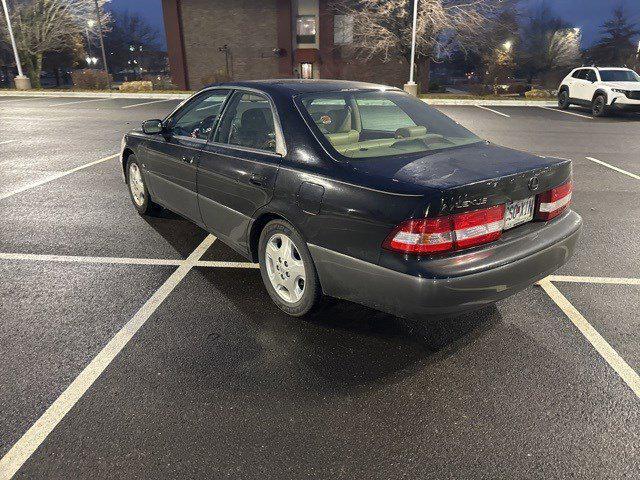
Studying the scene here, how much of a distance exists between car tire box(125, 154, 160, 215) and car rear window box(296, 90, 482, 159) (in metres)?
2.65

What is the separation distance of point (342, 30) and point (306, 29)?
267cm

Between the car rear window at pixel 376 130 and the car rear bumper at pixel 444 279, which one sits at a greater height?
the car rear window at pixel 376 130

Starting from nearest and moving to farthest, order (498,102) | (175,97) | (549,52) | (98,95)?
(498,102) < (175,97) < (98,95) < (549,52)

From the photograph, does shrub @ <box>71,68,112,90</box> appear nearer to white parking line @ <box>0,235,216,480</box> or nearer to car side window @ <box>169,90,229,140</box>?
car side window @ <box>169,90,229,140</box>

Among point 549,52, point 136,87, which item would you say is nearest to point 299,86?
point 136,87

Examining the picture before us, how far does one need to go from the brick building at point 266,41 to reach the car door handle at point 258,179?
3208 cm

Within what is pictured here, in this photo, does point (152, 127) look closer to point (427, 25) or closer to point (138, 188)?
point (138, 188)

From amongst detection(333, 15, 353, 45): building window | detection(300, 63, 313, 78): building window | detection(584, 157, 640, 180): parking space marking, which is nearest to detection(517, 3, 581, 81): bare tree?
detection(333, 15, 353, 45): building window

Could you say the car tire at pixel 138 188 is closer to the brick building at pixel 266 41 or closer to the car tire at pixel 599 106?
the car tire at pixel 599 106

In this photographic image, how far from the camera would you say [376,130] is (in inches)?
157

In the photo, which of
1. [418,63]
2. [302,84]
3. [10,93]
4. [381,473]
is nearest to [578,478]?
[381,473]

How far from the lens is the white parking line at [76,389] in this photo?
2.23 meters

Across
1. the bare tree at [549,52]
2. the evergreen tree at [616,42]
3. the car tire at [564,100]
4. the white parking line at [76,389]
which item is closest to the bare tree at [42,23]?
the car tire at [564,100]

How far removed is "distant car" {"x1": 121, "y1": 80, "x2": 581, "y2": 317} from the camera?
2596mm
